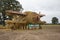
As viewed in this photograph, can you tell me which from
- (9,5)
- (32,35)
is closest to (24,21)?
(32,35)

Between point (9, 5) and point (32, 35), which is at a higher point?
point (9, 5)

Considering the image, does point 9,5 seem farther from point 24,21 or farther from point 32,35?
point 32,35

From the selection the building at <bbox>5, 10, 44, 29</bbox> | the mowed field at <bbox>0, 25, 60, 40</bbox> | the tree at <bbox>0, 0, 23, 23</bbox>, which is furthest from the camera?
the tree at <bbox>0, 0, 23, 23</bbox>

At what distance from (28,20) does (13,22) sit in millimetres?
1919

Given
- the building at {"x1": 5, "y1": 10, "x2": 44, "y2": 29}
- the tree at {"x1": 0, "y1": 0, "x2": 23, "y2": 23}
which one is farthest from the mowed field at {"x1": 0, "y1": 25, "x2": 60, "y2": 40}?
the tree at {"x1": 0, "y1": 0, "x2": 23, "y2": 23}

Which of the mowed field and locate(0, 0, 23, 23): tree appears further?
locate(0, 0, 23, 23): tree

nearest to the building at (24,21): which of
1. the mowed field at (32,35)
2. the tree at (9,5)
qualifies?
A: the mowed field at (32,35)

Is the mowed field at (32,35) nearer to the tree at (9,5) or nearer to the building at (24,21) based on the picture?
the building at (24,21)

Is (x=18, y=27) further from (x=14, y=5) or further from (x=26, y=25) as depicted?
(x=14, y=5)

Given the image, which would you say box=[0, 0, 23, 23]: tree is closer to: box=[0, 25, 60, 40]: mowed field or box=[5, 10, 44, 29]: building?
box=[5, 10, 44, 29]: building

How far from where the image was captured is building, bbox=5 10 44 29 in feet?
79.3

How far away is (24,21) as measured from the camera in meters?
24.5

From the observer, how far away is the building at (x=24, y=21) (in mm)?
24172

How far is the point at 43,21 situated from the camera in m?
25.4
